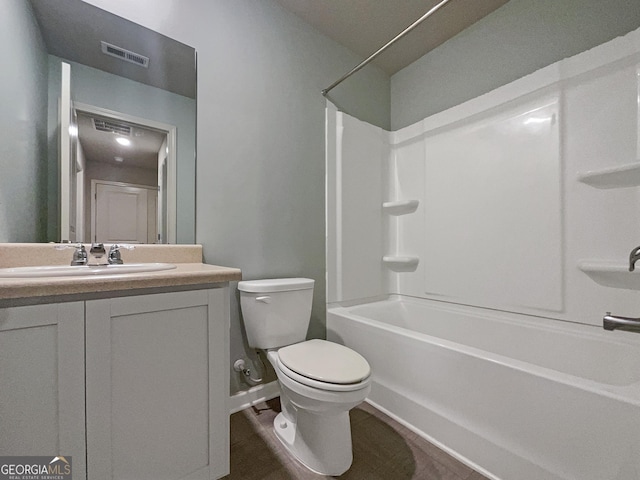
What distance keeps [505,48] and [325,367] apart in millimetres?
2210

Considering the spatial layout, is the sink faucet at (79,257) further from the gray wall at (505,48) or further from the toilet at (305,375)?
the gray wall at (505,48)

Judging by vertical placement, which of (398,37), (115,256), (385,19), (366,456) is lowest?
(366,456)

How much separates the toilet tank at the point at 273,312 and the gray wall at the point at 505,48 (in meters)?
1.80

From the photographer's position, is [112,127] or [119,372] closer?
[119,372]

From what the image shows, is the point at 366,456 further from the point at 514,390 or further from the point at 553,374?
the point at 553,374

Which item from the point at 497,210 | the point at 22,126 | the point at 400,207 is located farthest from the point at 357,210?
the point at 22,126

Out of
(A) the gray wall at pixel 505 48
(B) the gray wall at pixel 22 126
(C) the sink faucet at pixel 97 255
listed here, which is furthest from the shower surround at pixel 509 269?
(B) the gray wall at pixel 22 126

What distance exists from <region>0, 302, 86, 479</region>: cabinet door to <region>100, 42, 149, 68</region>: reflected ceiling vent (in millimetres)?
1244

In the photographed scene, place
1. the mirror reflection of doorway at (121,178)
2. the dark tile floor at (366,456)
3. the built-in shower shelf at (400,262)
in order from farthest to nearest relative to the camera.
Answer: the built-in shower shelf at (400,262)
the mirror reflection of doorway at (121,178)
the dark tile floor at (366,456)

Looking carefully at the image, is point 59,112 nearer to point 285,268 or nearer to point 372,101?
point 285,268

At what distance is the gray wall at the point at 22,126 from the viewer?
106 centimetres

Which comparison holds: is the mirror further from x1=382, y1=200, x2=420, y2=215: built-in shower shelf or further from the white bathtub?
x1=382, y1=200, x2=420, y2=215: built-in shower shelf

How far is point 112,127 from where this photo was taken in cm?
132

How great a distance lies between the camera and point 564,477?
3.13ft
